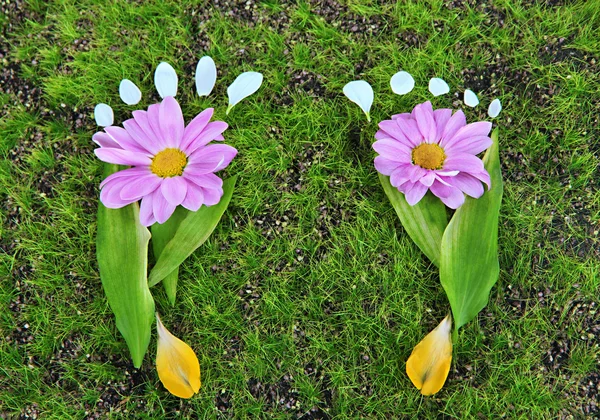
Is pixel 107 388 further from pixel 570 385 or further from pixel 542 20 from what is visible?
pixel 542 20

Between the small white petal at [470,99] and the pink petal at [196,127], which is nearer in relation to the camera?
the pink petal at [196,127]

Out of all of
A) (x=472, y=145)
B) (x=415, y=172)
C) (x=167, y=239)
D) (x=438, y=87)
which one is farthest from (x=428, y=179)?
(x=167, y=239)

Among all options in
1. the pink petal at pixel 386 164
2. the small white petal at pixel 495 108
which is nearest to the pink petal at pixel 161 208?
the pink petal at pixel 386 164

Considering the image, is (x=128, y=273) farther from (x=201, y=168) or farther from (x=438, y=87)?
(x=438, y=87)

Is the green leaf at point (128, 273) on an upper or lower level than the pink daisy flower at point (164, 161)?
lower

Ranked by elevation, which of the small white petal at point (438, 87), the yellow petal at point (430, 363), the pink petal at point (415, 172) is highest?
the small white petal at point (438, 87)

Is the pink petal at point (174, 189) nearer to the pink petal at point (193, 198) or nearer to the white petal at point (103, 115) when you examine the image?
the pink petal at point (193, 198)
